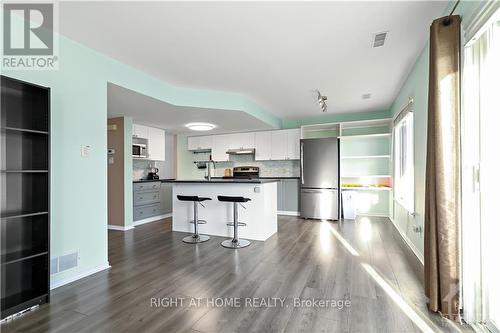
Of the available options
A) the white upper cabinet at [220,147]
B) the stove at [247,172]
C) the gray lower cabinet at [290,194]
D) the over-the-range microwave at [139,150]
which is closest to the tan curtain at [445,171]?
the gray lower cabinet at [290,194]

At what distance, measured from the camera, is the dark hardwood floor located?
72.5 inches

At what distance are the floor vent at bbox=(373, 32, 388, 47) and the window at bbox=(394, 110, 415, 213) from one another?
1.40 metres

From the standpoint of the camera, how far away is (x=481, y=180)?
5.92 feet

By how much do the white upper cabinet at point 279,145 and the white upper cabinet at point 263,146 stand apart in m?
0.11

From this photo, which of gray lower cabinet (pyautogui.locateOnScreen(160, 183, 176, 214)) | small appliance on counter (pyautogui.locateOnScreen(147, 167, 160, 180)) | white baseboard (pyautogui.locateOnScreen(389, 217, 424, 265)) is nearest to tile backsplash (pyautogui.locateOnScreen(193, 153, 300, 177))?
gray lower cabinet (pyautogui.locateOnScreen(160, 183, 176, 214))

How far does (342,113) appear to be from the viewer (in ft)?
20.4

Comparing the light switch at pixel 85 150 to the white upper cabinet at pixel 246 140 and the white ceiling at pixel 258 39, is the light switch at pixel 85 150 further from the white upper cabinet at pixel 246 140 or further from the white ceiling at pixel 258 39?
the white upper cabinet at pixel 246 140

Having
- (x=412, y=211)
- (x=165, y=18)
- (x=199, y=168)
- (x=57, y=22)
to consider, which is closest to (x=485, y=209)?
(x=412, y=211)

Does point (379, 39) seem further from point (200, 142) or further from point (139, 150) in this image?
point (200, 142)

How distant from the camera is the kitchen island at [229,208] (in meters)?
4.08

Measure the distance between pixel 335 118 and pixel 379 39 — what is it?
382 cm

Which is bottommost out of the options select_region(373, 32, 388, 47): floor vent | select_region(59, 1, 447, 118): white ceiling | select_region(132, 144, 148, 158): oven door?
select_region(132, 144, 148, 158): oven door

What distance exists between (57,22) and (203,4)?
147 centimetres

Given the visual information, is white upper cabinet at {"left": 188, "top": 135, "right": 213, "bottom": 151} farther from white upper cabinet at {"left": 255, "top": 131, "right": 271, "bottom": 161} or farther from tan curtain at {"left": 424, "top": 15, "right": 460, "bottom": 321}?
tan curtain at {"left": 424, "top": 15, "right": 460, "bottom": 321}
